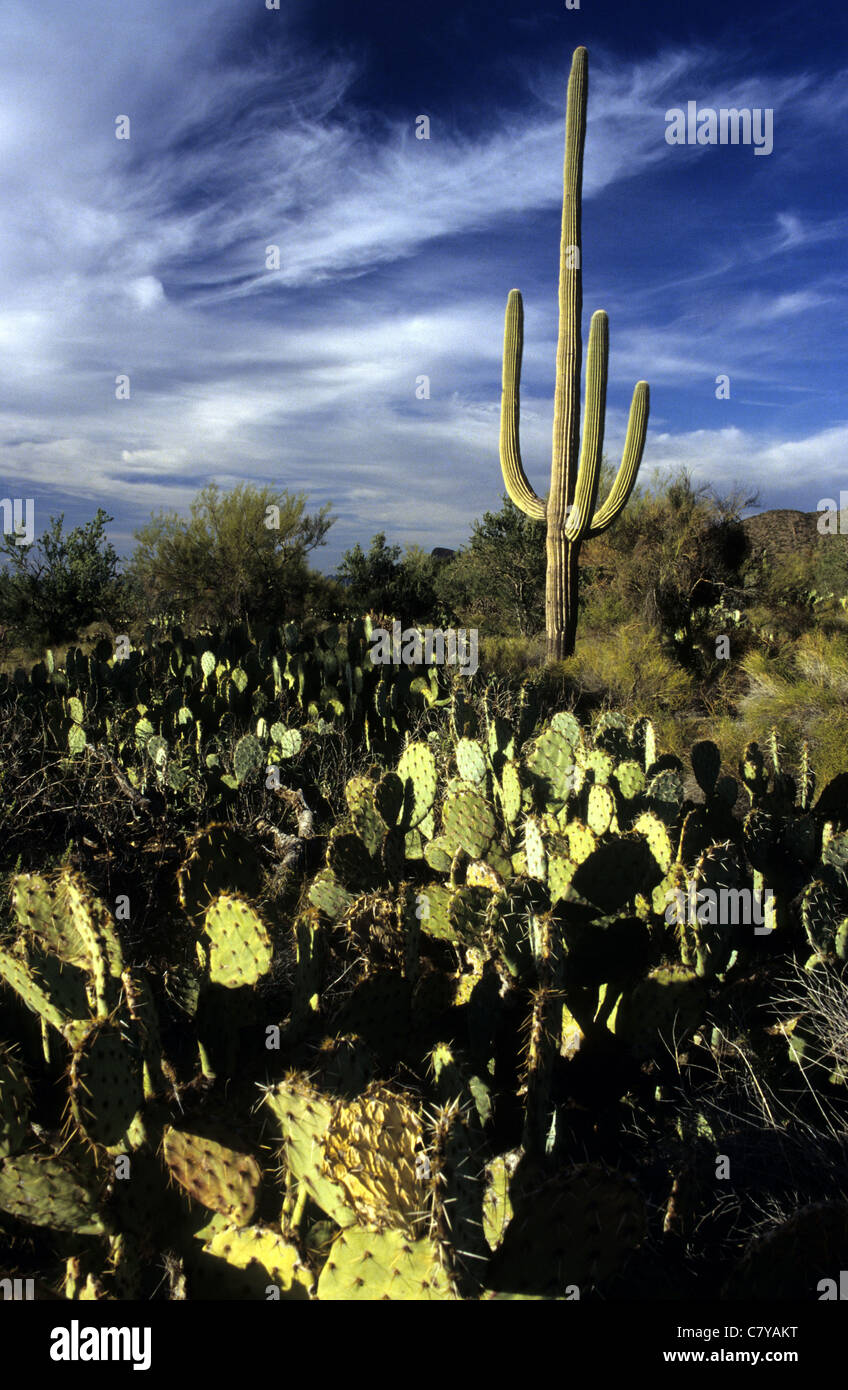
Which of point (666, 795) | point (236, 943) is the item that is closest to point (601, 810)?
point (666, 795)

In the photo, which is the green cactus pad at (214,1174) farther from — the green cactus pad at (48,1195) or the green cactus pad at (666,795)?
the green cactus pad at (666,795)

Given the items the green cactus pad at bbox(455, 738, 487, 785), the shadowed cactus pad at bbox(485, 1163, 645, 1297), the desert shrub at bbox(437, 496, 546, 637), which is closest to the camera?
the shadowed cactus pad at bbox(485, 1163, 645, 1297)

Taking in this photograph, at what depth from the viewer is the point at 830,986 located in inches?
125

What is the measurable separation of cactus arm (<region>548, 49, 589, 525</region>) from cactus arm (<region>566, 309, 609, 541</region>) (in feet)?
0.53

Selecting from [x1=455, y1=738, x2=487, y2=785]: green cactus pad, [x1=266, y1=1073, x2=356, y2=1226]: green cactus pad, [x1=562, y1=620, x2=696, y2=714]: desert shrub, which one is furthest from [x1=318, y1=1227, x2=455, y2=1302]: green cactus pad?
[x1=562, y1=620, x2=696, y2=714]: desert shrub

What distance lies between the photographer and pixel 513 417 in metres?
12.1

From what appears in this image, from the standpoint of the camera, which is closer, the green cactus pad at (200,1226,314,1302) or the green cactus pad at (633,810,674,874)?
the green cactus pad at (200,1226,314,1302)

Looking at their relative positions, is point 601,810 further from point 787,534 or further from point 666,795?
point 787,534

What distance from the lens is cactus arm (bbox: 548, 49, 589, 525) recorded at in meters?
11.0

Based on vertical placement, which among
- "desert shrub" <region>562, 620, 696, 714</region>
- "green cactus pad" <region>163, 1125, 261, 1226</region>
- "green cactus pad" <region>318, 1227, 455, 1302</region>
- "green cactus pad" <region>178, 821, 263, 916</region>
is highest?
"desert shrub" <region>562, 620, 696, 714</region>

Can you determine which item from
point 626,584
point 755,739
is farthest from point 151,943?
point 626,584

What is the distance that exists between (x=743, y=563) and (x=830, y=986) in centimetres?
1185

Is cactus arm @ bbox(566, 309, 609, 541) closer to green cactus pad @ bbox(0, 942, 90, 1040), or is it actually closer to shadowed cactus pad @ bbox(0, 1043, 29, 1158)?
green cactus pad @ bbox(0, 942, 90, 1040)

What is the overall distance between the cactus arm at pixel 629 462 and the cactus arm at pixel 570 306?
566mm
